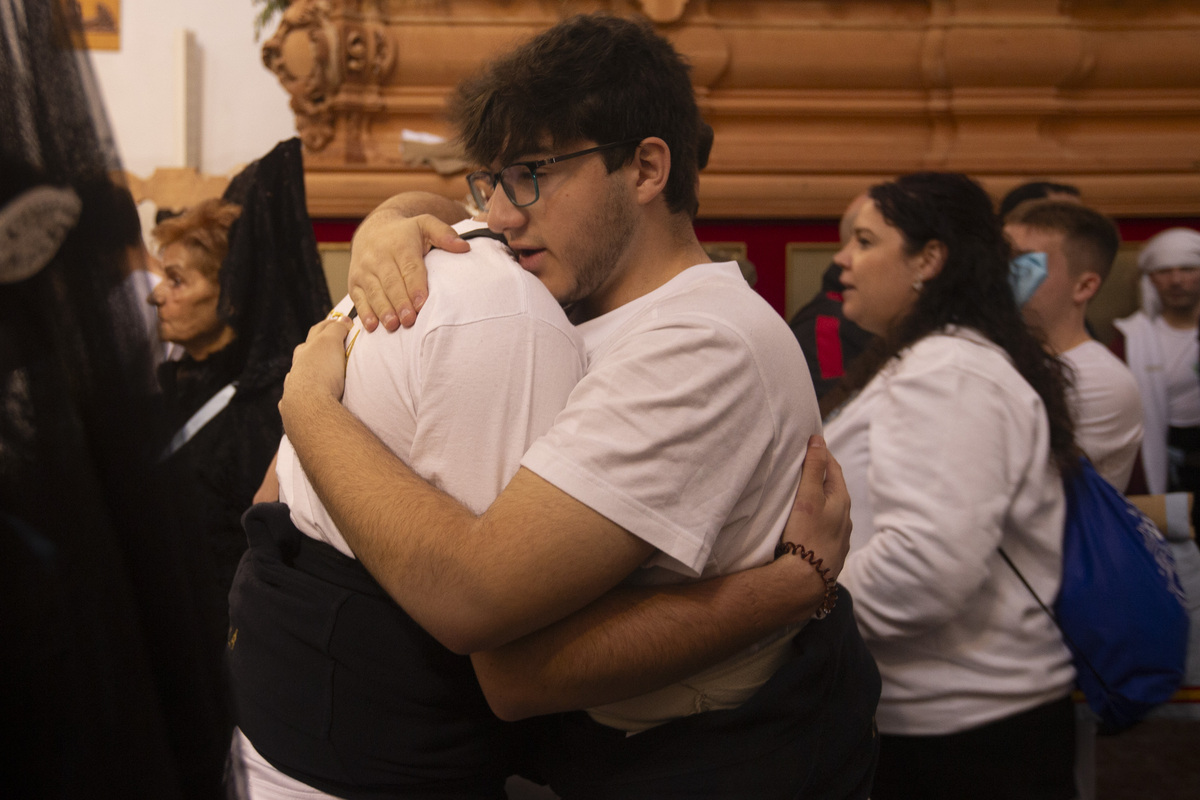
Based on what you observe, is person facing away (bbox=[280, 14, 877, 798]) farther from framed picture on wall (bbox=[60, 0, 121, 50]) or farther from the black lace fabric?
framed picture on wall (bbox=[60, 0, 121, 50])

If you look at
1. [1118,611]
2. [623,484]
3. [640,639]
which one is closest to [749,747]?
[640,639]

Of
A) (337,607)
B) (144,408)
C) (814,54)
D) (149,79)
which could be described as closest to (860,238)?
(337,607)

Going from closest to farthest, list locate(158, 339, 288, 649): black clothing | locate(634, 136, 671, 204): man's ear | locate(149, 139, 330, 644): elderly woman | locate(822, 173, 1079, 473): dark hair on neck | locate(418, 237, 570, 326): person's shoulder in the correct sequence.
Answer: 1. locate(418, 237, 570, 326): person's shoulder
2. locate(634, 136, 671, 204): man's ear
3. locate(822, 173, 1079, 473): dark hair on neck
4. locate(158, 339, 288, 649): black clothing
5. locate(149, 139, 330, 644): elderly woman

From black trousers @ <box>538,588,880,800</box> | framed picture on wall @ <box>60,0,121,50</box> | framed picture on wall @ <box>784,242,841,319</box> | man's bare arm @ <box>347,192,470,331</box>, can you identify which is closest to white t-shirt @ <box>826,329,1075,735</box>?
black trousers @ <box>538,588,880,800</box>

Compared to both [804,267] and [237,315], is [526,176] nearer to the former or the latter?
[237,315]

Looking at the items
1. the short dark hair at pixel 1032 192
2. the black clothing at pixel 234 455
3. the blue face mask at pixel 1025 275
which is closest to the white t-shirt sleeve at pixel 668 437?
the blue face mask at pixel 1025 275

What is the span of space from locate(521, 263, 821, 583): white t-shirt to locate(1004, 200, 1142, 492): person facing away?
1.47 metres

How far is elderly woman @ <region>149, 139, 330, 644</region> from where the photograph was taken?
8.82 ft

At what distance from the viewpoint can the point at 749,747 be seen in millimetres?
1190

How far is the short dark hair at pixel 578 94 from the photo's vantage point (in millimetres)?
1267

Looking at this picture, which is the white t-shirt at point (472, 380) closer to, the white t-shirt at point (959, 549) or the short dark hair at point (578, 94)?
the short dark hair at point (578, 94)

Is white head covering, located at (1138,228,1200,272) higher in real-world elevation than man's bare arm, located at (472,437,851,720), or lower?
lower

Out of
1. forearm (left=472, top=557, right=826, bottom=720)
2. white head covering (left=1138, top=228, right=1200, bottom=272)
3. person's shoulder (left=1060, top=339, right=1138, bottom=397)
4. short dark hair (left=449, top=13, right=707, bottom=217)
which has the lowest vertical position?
white head covering (left=1138, top=228, right=1200, bottom=272)

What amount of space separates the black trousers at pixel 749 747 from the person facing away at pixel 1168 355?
3.05 meters
